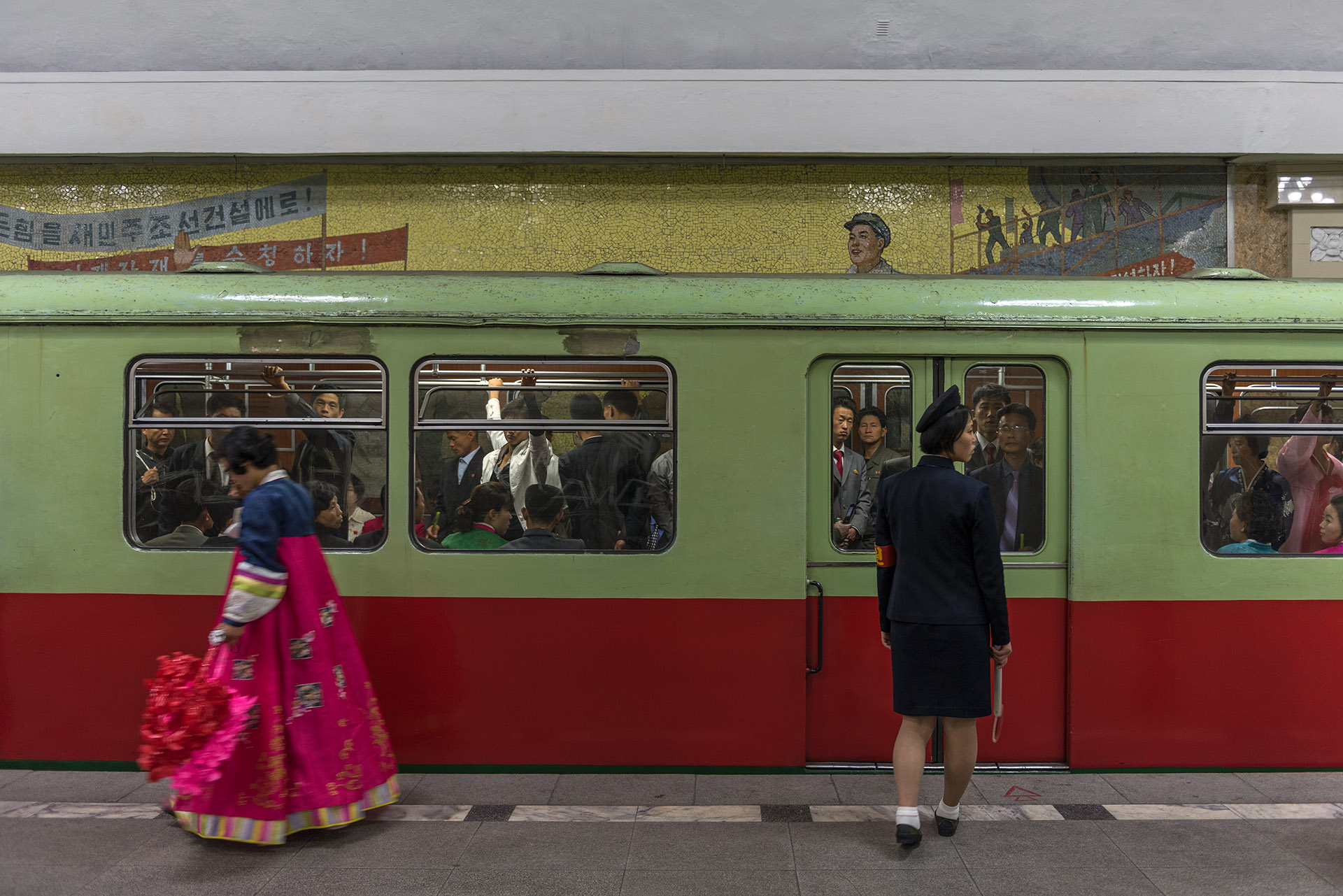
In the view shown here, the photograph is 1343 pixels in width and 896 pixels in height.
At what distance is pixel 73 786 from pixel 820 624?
12.8ft

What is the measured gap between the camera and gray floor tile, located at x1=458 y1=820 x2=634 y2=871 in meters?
3.51

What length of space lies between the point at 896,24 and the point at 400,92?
3.93 metres

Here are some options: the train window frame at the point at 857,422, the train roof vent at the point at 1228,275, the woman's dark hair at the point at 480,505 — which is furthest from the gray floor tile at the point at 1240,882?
the woman's dark hair at the point at 480,505

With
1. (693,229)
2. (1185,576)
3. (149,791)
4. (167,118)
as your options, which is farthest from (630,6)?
(149,791)

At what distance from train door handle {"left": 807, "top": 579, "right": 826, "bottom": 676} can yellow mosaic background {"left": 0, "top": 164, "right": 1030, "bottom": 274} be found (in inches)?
124

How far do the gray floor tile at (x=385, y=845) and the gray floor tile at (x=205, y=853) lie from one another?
0.07 m

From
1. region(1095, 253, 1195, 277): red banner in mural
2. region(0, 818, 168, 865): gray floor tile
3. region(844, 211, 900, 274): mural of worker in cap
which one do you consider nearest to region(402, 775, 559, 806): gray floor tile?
region(0, 818, 168, 865): gray floor tile

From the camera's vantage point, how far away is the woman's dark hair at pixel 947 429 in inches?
143

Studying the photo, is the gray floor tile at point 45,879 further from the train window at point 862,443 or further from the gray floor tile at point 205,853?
the train window at point 862,443

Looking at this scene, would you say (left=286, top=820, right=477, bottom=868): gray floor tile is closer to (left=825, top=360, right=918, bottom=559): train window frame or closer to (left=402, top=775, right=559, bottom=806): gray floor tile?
(left=402, top=775, right=559, bottom=806): gray floor tile

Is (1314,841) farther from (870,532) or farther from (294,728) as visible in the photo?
(294,728)

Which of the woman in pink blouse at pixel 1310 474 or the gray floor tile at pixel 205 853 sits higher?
the woman in pink blouse at pixel 1310 474

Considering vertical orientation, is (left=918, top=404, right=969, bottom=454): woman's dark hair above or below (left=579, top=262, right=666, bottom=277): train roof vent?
below

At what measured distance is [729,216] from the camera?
6.69 metres
